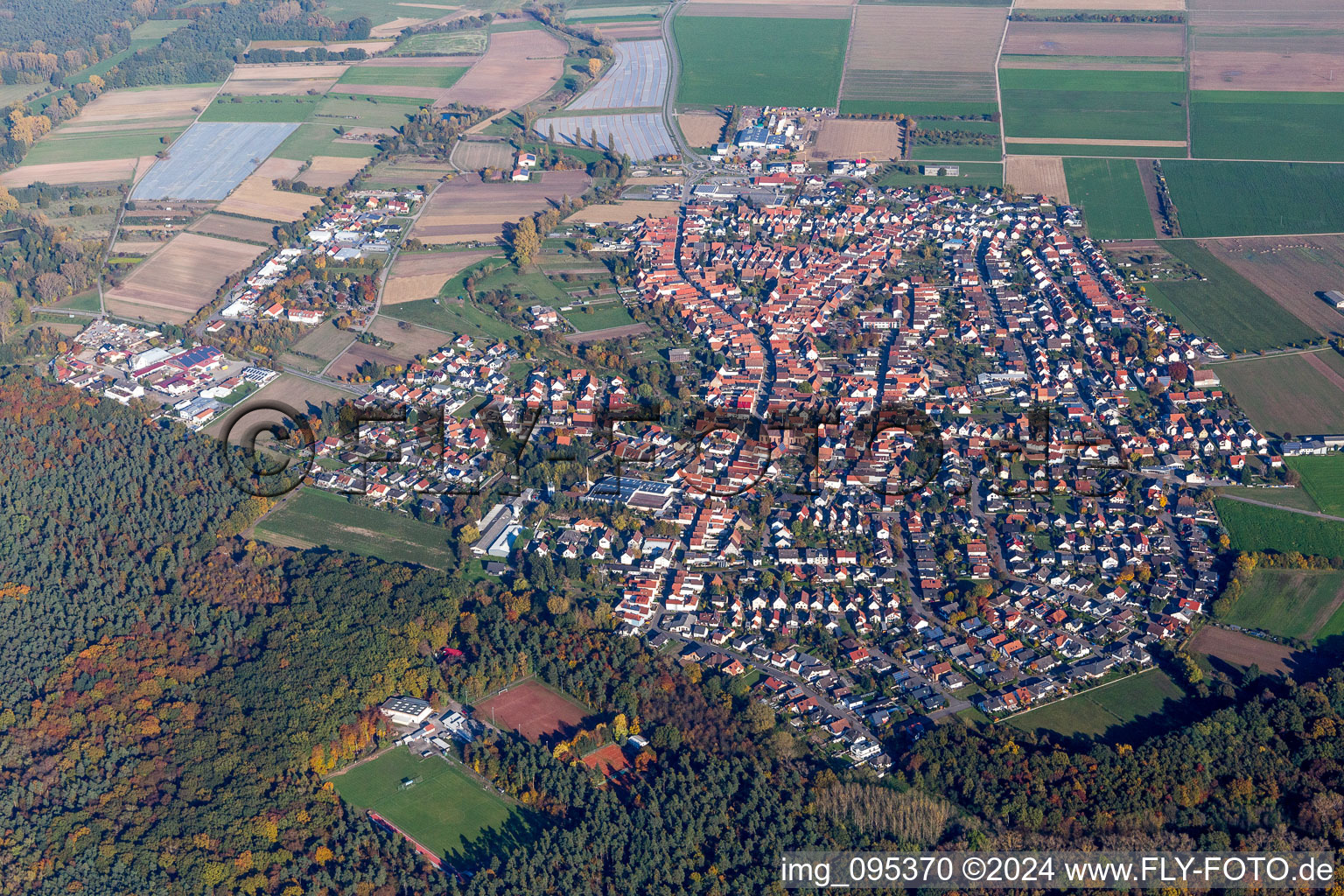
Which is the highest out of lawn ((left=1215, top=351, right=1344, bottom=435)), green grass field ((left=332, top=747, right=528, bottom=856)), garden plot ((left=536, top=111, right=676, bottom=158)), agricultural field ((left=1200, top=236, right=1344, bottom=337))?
garden plot ((left=536, top=111, right=676, bottom=158))

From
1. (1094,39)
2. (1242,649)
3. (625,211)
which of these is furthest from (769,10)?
(1242,649)

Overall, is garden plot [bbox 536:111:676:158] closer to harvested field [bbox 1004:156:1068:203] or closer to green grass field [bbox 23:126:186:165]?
harvested field [bbox 1004:156:1068:203]

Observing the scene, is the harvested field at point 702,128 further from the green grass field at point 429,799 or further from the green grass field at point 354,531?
the green grass field at point 429,799

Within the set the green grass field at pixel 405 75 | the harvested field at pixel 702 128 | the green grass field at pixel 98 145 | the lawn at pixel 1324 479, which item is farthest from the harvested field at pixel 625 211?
the lawn at pixel 1324 479

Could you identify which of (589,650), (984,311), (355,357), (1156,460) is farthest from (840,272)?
(589,650)

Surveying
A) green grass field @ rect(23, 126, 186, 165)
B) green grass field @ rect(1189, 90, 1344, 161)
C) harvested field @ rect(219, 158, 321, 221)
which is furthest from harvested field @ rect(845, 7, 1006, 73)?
green grass field @ rect(23, 126, 186, 165)
